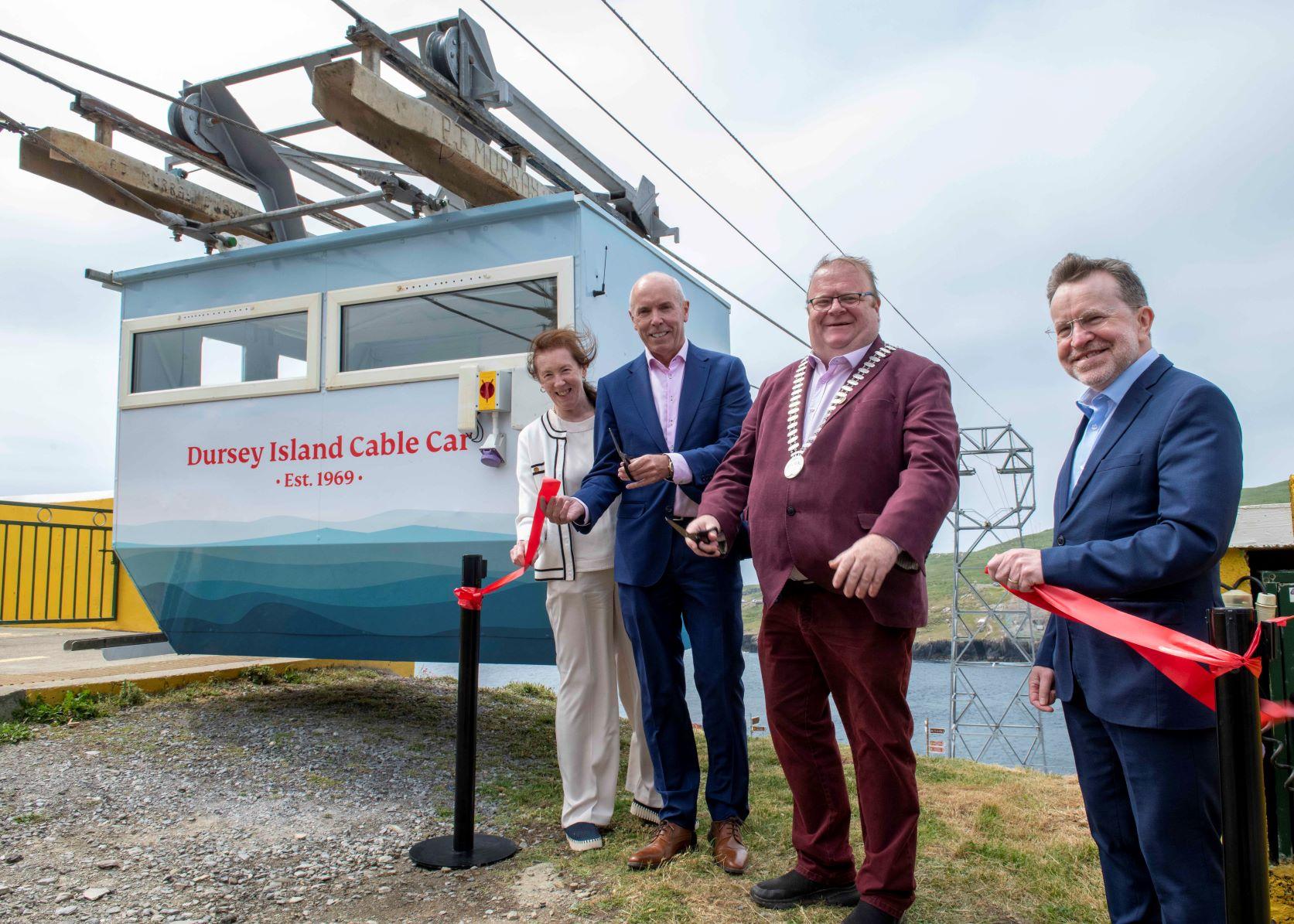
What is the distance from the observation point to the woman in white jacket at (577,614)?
3.50 meters

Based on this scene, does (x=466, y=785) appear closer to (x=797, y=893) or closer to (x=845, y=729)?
(x=797, y=893)

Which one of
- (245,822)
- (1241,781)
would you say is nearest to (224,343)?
(245,822)

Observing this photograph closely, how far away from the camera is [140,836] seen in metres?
3.56

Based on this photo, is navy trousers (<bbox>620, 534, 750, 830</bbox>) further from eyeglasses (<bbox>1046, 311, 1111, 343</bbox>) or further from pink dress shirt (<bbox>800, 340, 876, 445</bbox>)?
eyeglasses (<bbox>1046, 311, 1111, 343</bbox>)

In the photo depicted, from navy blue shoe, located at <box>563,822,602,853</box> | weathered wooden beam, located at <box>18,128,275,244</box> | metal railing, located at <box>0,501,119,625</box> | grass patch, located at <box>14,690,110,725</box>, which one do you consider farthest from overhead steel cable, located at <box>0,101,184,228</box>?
metal railing, located at <box>0,501,119,625</box>

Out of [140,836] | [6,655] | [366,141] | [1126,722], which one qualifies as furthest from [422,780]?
[6,655]

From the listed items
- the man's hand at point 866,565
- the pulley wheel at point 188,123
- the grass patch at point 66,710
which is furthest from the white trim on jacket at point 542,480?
the grass patch at point 66,710

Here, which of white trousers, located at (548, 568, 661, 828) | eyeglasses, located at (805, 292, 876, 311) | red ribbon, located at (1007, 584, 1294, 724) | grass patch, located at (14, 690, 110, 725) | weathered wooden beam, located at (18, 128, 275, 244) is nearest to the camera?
red ribbon, located at (1007, 584, 1294, 724)

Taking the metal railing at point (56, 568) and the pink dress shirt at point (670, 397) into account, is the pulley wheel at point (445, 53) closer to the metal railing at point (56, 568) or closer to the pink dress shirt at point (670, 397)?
the pink dress shirt at point (670, 397)

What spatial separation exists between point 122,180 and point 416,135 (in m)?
2.13

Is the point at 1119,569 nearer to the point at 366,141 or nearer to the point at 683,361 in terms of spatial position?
the point at 683,361

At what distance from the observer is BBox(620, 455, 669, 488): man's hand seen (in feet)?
10.0

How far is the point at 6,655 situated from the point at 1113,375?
9.25m

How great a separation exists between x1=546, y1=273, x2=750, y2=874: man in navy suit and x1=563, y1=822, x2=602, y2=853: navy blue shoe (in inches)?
10.7
